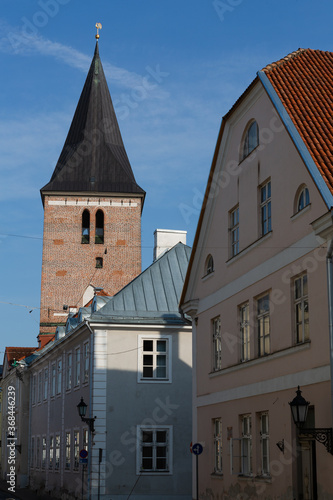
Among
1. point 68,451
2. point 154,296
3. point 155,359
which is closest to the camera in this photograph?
point 155,359

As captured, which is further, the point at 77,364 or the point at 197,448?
the point at 77,364

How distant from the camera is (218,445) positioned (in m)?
20.6

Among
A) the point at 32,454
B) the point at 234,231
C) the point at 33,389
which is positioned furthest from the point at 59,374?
the point at 234,231

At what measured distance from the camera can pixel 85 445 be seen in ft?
96.6

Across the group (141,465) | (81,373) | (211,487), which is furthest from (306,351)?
(81,373)

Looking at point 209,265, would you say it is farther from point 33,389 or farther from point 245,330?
point 33,389

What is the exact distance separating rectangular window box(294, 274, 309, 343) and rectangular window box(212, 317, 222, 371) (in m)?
4.97

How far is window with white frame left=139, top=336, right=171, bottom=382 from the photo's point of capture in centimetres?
2905

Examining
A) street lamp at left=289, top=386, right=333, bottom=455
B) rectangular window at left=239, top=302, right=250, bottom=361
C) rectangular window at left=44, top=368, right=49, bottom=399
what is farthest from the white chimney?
street lamp at left=289, top=386, right=333, bottom=455

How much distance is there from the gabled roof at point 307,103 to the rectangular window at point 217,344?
4.56 m

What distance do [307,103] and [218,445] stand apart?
861cm

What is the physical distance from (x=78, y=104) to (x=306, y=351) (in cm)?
5584
